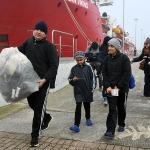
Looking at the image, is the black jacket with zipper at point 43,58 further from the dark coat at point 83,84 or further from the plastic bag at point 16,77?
the dark coat at point 83,84

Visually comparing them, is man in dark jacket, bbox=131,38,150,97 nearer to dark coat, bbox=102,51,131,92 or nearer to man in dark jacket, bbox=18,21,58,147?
dark coat, bbox=102,51,131,92

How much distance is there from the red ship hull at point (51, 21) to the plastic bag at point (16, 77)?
4.42 metres

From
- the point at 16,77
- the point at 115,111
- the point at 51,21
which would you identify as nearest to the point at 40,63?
the point at 16,77

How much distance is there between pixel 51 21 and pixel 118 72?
735 cm

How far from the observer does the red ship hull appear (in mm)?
10469

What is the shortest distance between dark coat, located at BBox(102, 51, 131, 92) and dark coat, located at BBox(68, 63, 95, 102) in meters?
0.53

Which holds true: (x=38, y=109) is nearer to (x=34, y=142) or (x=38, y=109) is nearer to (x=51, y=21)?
(x=34, y=142)

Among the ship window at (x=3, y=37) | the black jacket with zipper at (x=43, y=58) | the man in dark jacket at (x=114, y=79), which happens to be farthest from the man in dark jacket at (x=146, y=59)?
the ship window at (x=3, y=37)

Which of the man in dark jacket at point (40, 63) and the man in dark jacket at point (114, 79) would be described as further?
the man in dark jacket at point (114, 79)

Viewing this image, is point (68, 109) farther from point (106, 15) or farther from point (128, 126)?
point (106, 15)

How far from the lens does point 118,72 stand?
479 centimetres

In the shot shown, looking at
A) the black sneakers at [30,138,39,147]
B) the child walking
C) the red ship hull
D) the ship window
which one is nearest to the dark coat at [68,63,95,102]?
the child walking

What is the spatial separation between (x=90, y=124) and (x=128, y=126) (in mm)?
706

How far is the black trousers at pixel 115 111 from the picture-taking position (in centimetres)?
478
